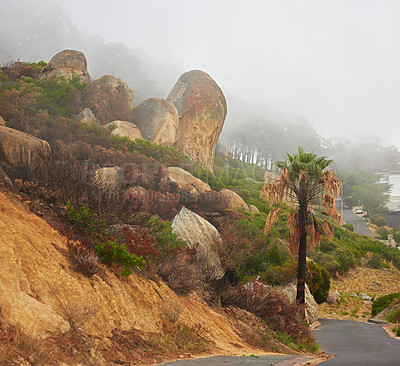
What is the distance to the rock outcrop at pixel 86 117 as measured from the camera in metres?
Result: 28.0

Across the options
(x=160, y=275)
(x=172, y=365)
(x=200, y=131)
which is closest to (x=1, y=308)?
(x=172, y=365)

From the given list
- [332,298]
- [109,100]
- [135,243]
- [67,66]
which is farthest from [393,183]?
[135,243]

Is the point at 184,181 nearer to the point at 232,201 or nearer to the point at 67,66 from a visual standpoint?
the point at 232,201

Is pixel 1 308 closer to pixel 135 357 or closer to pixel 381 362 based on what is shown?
pixel 135 357

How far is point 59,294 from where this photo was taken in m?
5.80

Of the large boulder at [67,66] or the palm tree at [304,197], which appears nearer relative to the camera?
the palm tree at [304,197]

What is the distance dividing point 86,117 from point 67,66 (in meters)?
Result: 11.2

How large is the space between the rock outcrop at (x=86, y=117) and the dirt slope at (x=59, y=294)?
71.5 ft

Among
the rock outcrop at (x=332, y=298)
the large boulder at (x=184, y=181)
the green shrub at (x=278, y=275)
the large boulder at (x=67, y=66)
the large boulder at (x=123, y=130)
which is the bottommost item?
the rock outcrop at (x=332, y=298)

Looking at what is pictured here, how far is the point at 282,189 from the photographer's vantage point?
16.3 metres

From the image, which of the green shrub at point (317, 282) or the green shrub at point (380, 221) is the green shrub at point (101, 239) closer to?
the green shrub at point (317, 282)

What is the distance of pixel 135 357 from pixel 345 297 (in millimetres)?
22078

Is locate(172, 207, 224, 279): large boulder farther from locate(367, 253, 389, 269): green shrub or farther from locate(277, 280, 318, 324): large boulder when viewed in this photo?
locate(367, 253, 389, 269): green shrub

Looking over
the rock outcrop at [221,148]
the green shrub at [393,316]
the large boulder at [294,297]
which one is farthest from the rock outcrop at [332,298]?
the rock outcrop at [221,148]
